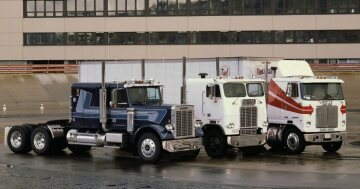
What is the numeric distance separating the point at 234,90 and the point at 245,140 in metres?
1.68

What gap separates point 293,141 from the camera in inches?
901

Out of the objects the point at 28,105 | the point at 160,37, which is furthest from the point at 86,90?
the point at 160,37

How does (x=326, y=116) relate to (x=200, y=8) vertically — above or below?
below

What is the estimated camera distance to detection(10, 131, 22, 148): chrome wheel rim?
22625 mm

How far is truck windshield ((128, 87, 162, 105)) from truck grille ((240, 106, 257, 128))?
2.74 meters

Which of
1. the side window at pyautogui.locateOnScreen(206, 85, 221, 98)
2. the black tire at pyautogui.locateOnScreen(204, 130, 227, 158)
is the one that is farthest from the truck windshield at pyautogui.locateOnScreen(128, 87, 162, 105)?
the black tire at pyautogui.locateOnScreen(204, 130, 227, 158)

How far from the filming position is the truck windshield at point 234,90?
21359 mm

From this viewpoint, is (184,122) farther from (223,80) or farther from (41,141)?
(41,141)

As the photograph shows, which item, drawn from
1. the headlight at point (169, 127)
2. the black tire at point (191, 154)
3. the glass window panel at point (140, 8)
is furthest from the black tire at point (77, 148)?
the glass window panel at point (140, 8)

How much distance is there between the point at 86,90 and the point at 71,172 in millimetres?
4511

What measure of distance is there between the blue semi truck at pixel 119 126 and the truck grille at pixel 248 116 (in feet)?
5.31

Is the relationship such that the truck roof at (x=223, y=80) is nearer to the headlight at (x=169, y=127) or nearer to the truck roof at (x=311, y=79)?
the truck roof at (x=311, y=79)

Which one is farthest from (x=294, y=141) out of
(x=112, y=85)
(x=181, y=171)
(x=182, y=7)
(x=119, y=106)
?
(x=182, y=7)

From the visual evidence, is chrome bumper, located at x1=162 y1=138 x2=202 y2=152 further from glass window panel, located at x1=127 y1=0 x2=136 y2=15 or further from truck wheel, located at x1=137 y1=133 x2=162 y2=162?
glass window panel, located at x1=127 y1=0 x2=136 y2=15
